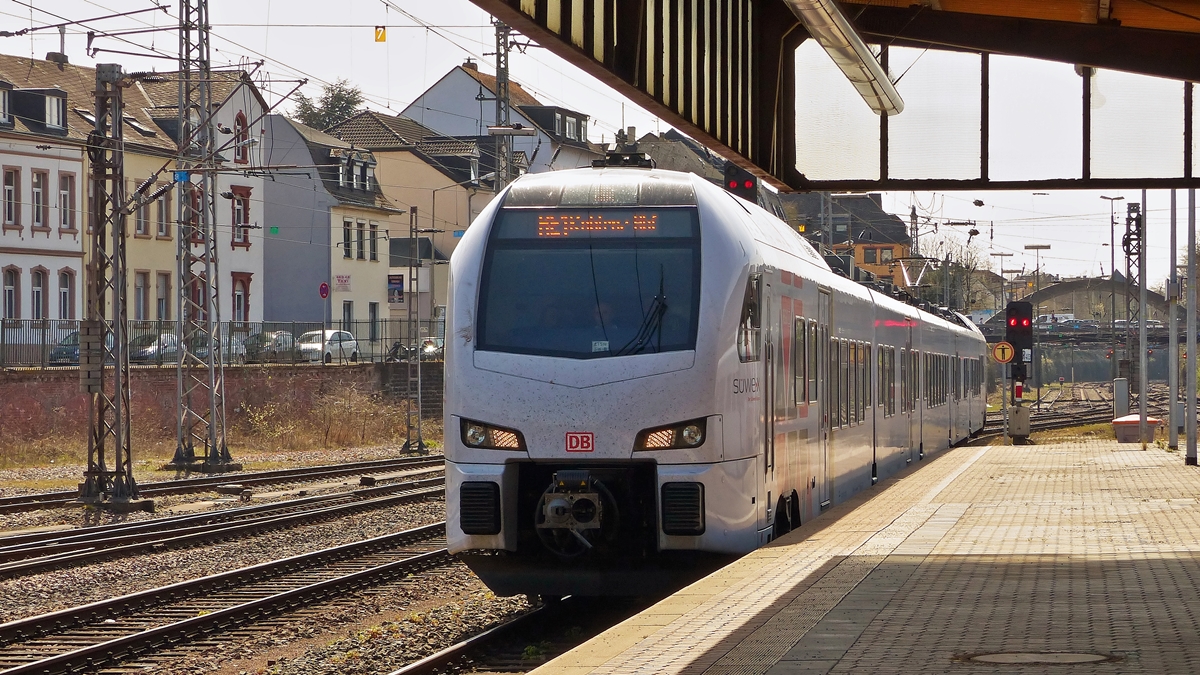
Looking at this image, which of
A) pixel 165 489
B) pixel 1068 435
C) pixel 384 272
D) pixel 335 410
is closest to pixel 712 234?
pixel 165 489

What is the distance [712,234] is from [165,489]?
17.9 m

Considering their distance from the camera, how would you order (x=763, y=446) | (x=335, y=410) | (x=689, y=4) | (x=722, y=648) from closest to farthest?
(x=722, y=648) → (x=763, y=446) → (x=689, y=4) → (x=335, y=410)

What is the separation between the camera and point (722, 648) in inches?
313

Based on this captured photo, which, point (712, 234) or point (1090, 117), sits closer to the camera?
point (712, 234)

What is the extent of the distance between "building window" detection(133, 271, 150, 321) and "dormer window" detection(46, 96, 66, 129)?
6080 mm

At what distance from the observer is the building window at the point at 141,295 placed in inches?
2299

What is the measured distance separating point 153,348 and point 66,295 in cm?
1026

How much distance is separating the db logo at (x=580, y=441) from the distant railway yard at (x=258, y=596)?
136 centimetres

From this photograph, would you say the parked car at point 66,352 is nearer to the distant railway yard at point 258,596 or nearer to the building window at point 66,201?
the building window at point 66,201

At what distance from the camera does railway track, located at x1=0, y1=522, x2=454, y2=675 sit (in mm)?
11102

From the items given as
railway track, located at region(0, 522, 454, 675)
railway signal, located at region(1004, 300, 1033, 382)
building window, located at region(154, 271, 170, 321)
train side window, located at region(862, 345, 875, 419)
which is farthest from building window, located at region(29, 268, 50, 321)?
train side window, located at region(862, 345, 875, 419)

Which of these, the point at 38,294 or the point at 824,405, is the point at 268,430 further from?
the point at 824,405

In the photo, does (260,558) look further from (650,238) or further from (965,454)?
(965,454)

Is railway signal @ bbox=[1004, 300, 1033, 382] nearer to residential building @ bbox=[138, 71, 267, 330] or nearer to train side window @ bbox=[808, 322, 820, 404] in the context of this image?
train side window @ bbox=[808, 322, 820, 404]
